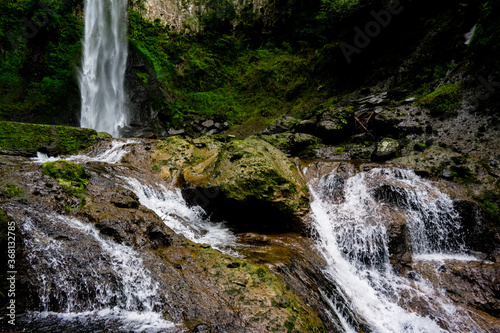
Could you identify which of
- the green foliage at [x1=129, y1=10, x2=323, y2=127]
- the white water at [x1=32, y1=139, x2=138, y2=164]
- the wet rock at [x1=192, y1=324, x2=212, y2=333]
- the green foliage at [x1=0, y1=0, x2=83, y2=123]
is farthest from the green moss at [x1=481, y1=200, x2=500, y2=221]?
the green foliage at [x1=0, y1=0, x2=83, y2=123]

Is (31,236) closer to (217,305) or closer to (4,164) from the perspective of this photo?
(217,305)

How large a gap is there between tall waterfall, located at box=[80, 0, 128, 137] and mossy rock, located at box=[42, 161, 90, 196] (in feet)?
30.9

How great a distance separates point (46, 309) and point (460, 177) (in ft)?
26.8

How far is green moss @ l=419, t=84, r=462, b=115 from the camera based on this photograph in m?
8.05

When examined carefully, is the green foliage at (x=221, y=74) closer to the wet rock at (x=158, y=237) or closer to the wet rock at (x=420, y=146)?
the wet rock at (x=420, y=146)

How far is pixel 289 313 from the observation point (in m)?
2.68

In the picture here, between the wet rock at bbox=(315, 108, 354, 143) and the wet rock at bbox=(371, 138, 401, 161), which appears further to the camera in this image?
the wet rock at bbox=(315, 108, 354, 143)

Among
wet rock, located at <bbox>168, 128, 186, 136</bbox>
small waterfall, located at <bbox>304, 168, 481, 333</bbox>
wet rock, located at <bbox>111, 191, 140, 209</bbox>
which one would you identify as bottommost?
small waterfall, located at <bbox>304, 168, 481, 333</bbox>

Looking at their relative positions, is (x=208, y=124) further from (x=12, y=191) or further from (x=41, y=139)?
(x=12, y=191)

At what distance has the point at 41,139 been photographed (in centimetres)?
748

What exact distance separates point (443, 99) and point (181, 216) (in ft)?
A: 30.6

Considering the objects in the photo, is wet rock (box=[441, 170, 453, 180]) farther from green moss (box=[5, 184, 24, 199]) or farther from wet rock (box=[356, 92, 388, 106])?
green moss (box=[5, 184, 24, 199])

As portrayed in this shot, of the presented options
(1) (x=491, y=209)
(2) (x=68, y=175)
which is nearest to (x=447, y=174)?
(1) (x=491, y=209)

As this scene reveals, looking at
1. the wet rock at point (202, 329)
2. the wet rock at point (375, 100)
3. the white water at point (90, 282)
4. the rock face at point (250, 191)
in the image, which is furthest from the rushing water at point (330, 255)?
the wet rock at point (375, 100)
